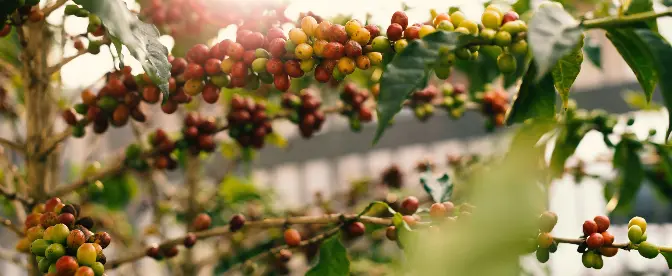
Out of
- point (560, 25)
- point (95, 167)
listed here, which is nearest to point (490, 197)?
point (560, 25)

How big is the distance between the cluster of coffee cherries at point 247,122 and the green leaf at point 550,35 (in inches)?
19.1

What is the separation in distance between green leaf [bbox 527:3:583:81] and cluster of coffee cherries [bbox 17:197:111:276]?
1.21 feet

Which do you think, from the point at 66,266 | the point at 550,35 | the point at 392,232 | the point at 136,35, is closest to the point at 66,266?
the point at 66,266

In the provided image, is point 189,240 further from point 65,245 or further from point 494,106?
point 494,106

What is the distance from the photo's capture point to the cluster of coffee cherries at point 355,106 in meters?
0.87

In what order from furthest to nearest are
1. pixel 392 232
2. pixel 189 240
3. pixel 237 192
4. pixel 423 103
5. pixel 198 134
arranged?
1. pixel 237 192
2. pixel 423 103
3. pixel 198 134
4. pixel 189 240
5. pixel 392 232

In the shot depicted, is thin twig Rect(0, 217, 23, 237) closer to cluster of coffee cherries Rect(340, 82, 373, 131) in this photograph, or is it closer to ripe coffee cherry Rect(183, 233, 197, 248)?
ripe coffee cherry Rect(183, 233, 197, 248)

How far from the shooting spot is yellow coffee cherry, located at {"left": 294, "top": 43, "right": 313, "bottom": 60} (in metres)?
0.52

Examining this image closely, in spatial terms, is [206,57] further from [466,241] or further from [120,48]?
[466,241]

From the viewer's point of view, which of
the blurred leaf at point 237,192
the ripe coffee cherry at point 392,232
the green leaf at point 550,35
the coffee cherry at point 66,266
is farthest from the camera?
the blurred leaf at point 237,192

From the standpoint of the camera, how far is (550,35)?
369 mm

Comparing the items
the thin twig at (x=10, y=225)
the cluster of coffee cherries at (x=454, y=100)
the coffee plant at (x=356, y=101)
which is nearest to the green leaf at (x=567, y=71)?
the coffee plant at (x=356, y=101)

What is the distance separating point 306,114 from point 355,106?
9 centimetres

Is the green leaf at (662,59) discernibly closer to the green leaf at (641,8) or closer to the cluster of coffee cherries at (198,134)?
the green leaf at (641,8)
